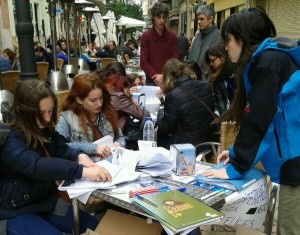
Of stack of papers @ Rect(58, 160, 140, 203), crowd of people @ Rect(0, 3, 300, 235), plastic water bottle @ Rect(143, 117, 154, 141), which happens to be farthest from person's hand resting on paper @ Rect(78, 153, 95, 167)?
plastic water bottle @ Rect(143, 117, 154, 141)

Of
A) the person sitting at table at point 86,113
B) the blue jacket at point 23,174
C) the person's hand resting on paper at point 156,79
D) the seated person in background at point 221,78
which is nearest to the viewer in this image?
the blue jacket at point 23,174

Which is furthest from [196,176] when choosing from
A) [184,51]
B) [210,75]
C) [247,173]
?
[184,51]

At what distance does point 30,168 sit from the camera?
1.91 m

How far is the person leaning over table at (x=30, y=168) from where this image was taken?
1.92 meters

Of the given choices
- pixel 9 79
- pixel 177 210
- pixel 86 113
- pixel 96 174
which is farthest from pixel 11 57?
pixel 177 210

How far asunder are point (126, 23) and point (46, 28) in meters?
5.62

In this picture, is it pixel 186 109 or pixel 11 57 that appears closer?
pixel 186 109

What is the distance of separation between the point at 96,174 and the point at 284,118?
1.03 m

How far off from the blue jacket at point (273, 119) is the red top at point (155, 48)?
319 centimetres

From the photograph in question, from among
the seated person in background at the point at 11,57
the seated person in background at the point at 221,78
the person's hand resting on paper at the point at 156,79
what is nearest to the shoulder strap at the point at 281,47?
the seated person in background at the point at 221,78

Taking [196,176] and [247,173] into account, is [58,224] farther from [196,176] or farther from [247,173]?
[247,173]

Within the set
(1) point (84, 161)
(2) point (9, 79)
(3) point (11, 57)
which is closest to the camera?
(1) point (84, 161)

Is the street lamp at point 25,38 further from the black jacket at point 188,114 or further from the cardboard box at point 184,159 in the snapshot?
the cardboard box at point 184,159

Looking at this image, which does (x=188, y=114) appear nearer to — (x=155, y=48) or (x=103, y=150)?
(x=103, y=150)
